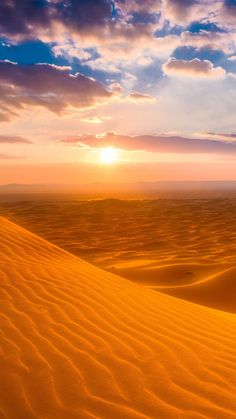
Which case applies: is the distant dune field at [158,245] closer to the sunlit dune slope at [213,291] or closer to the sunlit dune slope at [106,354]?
the sunlit dune slope at [213,291]

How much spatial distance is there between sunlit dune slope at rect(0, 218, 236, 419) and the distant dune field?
8.00 feet

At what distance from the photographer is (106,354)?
3305mm

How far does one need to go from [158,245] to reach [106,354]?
11.0 m

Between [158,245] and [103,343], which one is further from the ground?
[158,245]

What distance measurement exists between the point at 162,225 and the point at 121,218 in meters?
3.96

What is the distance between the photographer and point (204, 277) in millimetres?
8805

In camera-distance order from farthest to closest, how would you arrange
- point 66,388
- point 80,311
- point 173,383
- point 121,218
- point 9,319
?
point 121,218, point 80,311, point 9,319, point 173,383, point 66,388

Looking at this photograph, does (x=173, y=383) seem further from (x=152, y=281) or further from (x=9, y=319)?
(x=152, y=281)

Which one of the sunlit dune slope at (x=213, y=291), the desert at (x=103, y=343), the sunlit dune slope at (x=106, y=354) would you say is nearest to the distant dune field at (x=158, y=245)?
the sunlit dune slope at (x=213, y=291)

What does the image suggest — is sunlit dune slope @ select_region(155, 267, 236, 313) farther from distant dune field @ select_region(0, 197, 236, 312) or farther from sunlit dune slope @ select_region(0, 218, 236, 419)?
sunlit dune slope @ select_region(0, 218, 236, 419)

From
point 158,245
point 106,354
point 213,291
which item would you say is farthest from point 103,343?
point 158,245

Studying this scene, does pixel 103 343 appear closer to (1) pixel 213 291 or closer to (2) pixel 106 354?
(2) pixel 106 354

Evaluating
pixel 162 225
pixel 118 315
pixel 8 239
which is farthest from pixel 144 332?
pixel 162 225

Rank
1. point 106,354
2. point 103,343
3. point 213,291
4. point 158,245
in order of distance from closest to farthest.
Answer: point 106,354
point 103,343
point 213,291
point 158,245
